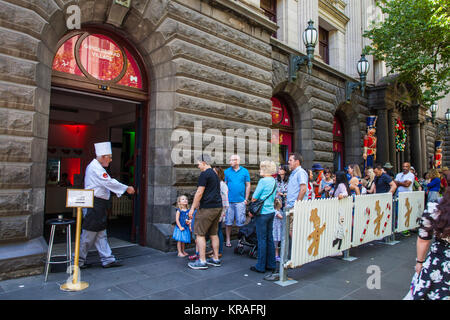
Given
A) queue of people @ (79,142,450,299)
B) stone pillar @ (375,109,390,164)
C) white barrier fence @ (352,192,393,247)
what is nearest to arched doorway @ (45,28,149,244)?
queue of people @ (79,142,450,299)

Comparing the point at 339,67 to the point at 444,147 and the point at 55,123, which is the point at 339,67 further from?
the point at 444,147

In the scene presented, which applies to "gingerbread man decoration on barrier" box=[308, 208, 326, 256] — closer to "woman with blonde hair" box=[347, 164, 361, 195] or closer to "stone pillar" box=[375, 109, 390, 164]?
"woman with blonde hair" box=[347, 164, 361, 195]

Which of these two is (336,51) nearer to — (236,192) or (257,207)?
(236,192)

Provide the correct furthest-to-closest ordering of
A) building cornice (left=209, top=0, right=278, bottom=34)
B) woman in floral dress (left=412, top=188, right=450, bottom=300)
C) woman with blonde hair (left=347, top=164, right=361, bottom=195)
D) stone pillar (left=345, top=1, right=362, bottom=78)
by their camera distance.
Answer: stone pillar (left=345, top=1, right=362, bottom=78) → building cornice (left=209, top=0, right=278, bottom=34) → woman with blonde hair (left=347, top=164, right=361, bottom=195) → woman in floral dress (left=412, top=188, right=450, bottom=300)

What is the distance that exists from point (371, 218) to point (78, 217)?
246 inches

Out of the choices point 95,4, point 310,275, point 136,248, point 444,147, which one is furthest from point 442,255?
point 444,147

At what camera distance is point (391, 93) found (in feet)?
57.0

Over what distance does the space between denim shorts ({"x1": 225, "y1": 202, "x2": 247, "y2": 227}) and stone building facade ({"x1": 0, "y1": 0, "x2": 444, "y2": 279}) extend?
43.0 inches

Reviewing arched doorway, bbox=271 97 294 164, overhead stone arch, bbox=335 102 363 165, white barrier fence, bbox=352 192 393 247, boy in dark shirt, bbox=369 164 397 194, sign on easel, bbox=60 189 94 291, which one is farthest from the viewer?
overhead stone arch, bbox=335 102 363 165

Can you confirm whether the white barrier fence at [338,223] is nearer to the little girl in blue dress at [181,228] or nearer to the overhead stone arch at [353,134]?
the little girl in blue dress at [181,228]

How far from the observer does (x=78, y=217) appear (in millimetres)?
4570

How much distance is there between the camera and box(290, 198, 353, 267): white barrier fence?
194 inches

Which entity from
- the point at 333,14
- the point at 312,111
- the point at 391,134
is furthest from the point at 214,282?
the point at 391,134

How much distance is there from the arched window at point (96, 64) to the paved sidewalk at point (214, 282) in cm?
378
